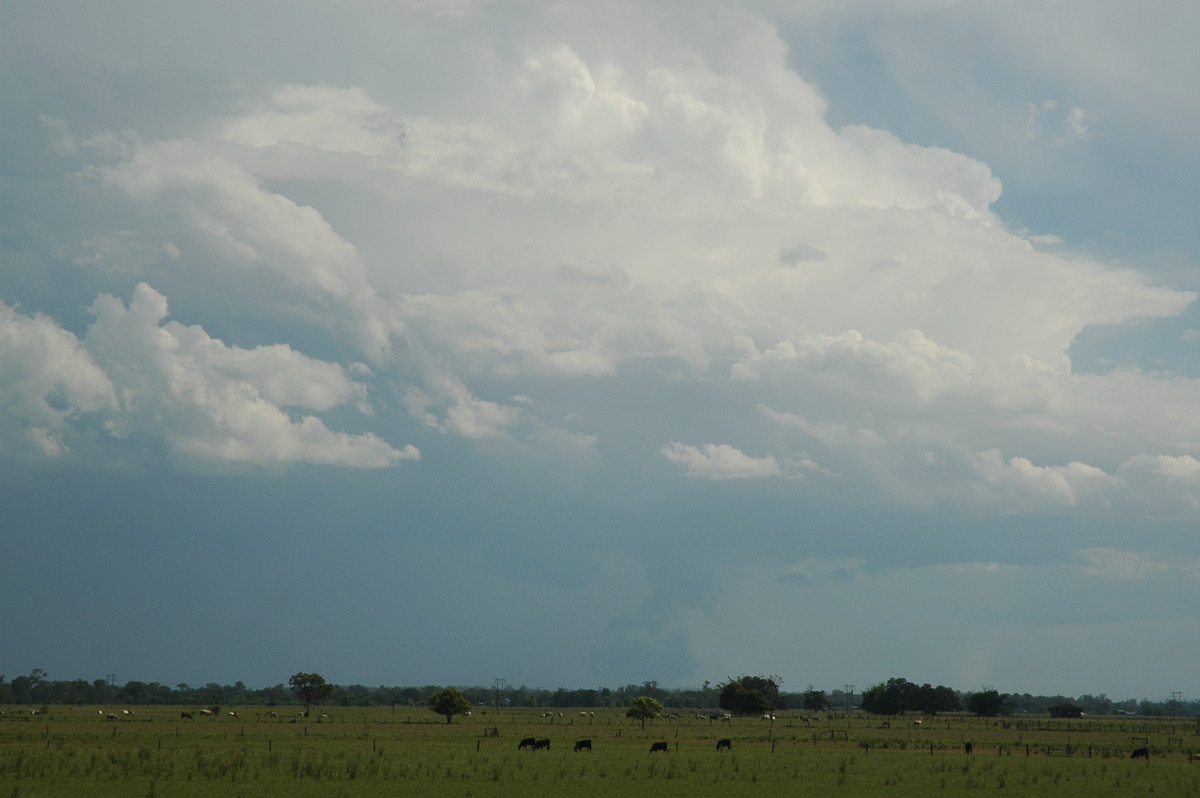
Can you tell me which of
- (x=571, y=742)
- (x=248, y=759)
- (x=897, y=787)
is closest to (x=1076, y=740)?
(x=571, y=742)

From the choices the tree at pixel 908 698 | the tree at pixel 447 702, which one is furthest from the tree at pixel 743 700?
the tree at pixel 447 702

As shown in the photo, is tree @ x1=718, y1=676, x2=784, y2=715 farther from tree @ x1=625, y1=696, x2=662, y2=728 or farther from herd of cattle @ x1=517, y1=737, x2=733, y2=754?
herd of cattle @ x1=517, y1=737, x2=733, y2=754

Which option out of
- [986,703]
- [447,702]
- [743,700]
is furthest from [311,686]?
[986,703]

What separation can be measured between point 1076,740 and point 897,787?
175 feet

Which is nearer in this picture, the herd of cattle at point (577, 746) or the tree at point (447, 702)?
the herd of cattle at point (577, 746)

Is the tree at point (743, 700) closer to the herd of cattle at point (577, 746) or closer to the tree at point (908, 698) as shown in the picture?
the tree at point (908, 698)

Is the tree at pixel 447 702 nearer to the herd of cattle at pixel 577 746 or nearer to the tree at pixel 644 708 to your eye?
the tree at pixel 644 708

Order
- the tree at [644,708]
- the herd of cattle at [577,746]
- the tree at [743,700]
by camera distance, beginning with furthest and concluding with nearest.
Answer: the tree at [743,700] → the tree at [644,708] → the herd of cattle at [577,746]

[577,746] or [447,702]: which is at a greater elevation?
[577,746]

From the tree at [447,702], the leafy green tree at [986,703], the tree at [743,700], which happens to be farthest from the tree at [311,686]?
the leafy green tree at [986,703]

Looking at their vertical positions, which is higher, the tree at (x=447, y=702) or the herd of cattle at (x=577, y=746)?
the herd of cattle at (x=577, y=746)

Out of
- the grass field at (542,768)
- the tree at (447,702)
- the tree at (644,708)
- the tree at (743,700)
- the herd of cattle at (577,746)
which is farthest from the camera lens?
the tree at (743,700)

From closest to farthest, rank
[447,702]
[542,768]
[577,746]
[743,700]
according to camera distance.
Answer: [542,768] < [577,746] < [447,702] < [743,700]

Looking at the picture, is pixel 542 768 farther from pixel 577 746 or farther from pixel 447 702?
pixel 447 702
